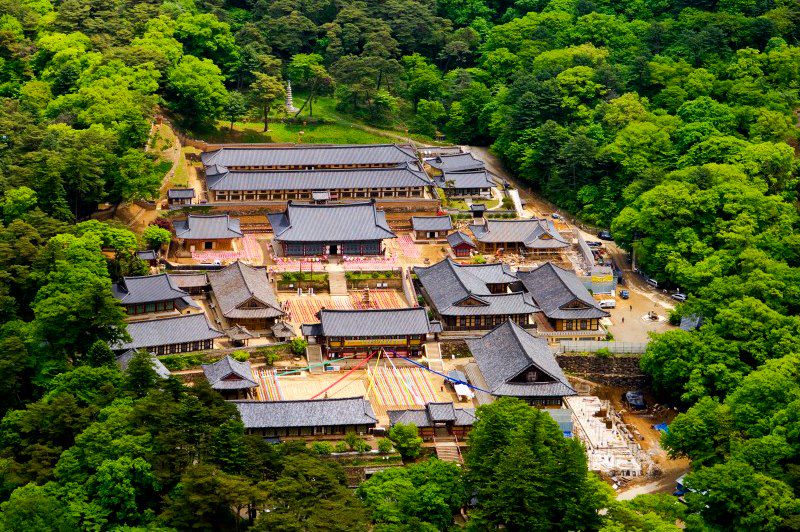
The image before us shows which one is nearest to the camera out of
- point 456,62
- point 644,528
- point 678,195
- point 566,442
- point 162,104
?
point 644,528

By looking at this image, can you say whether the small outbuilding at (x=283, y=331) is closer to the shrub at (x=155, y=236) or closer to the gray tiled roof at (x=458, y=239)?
the shrub at (x=155, y=236)

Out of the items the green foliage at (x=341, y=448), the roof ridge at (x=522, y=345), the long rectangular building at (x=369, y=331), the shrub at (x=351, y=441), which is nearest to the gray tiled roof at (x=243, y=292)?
the long rectangular building at (x=369, y=331)

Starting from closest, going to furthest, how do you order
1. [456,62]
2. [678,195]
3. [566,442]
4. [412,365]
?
[566,442] < [412,365] < [678,195] < [456,62]

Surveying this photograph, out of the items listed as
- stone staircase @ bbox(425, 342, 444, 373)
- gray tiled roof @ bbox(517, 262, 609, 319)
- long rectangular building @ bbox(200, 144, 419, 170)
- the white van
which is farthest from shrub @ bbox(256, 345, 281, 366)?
long rectangular building @ bbox(200, 144, 419, 170)

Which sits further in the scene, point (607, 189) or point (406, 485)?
point (607, 189)

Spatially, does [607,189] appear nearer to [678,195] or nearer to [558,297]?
[678,195]

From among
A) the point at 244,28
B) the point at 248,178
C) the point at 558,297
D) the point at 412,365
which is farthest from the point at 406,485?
the point at 244,28

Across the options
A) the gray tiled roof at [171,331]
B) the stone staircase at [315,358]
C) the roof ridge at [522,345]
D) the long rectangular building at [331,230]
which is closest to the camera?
the roof ridge at [522,345]
